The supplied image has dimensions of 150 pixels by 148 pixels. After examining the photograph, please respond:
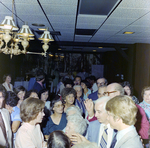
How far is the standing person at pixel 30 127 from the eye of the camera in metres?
1.74

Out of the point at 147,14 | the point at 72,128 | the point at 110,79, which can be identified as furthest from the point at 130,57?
the point at 72,128

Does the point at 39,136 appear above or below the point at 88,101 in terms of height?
below

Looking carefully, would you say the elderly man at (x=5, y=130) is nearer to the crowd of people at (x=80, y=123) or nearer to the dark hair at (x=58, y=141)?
the crowd of people at (x=80, y=123)

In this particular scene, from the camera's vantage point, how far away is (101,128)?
1.79m

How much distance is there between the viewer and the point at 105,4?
8.79ft

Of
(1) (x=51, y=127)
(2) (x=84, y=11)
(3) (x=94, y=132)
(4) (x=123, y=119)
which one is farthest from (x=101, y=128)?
(2) (x=84, y=11)

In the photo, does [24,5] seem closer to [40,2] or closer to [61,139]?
[40,2]

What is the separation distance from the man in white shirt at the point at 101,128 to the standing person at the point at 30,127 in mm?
612

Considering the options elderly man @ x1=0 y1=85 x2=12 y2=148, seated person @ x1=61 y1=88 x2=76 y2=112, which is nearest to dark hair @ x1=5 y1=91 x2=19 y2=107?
elderly man @ x1=0 y1=85 x2=12 y2=148

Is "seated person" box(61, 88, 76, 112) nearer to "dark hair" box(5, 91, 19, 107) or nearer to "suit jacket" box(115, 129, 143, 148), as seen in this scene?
"dark hair" box(5, 91, 19, 107)

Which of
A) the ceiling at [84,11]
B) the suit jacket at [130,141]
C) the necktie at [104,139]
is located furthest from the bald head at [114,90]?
the ceiling at [84,11]

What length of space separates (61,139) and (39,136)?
27.7 inches

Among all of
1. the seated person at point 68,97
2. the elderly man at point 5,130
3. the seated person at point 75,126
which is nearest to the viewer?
the seated person at point 75,126

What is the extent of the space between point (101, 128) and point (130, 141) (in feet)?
1.80
